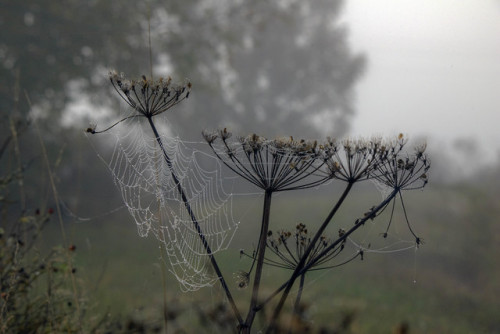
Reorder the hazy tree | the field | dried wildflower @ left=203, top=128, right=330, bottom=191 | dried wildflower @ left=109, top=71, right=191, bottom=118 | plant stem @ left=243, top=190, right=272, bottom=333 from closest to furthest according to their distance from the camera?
1. plant stem @ left=243, top=190, right=272, bottom=333
2. dried wildflower @ left=203, top=128, right=330, bottom=191
3. dried wildflower @ left=109, top=71, right=191, bottom=118
4. the field
5. the hazy tree

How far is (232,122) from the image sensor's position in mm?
34938

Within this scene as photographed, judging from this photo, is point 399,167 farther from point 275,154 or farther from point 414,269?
point 414,269

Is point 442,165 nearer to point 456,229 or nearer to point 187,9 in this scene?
point 456,229

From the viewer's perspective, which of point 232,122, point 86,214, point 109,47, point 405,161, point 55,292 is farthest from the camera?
point 232,122

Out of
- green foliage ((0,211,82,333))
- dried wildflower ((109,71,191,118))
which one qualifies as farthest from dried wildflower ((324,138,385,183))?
green foliage ((0,211,82,333))

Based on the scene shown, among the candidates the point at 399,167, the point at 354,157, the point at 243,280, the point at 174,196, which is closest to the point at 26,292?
the point at 174,196

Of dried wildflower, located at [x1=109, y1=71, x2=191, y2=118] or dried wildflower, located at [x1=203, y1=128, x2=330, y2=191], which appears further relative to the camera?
dried wildflower, located at [x1=109, y1=71, x2=191, y2=118]

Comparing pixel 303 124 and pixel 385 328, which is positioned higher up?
pixel 303 124

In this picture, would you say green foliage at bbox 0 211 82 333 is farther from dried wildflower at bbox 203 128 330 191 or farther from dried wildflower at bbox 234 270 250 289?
dried wildflower at bbox 203 128 330 191

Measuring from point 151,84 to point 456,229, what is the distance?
17677 millimetres

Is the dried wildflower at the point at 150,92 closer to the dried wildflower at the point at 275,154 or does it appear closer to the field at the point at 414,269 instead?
the dried wildflower at the point at 275,154

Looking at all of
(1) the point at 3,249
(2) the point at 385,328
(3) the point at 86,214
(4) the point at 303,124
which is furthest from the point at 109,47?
(4) the point at 303,124

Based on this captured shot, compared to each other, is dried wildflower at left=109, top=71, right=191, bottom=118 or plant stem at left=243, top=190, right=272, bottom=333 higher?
dried wildflower at left=109, top=71, right=191, bottom=118

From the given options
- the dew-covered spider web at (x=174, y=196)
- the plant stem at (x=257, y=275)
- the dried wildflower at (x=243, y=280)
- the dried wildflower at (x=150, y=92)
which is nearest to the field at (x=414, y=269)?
the dew-covered spider web at (x=174, y=196)
